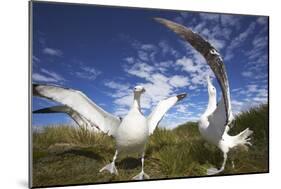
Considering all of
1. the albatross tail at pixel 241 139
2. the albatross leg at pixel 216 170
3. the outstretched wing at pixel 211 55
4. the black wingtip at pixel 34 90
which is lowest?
the albatross leg at pixel 216 170

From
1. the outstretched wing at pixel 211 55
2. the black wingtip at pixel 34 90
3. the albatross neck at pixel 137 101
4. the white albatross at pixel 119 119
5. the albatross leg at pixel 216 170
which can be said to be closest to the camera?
the black wingtip at pixel 34 90

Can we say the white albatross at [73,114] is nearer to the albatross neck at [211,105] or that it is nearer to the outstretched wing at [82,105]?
the outstretched wing at [82,105]

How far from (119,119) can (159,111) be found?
0.36 m

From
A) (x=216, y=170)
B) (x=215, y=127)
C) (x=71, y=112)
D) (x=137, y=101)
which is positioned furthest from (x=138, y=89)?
(x=216, y=170)

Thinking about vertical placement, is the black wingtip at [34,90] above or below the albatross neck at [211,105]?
above

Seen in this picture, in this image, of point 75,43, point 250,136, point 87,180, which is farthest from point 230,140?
point 75,43

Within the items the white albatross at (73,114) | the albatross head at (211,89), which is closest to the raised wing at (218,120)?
the albatross head at (211,89)

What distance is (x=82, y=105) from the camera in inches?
151

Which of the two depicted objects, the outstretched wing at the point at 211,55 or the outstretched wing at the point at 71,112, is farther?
the outstretched wing at the point at 211,55

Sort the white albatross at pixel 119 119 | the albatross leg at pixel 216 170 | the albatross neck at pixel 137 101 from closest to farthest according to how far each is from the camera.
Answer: the white albatross at pixel 119 119, the albatross neck at pixel 137 101, the albatross leg at pixel 216 170

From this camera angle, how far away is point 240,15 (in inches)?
171

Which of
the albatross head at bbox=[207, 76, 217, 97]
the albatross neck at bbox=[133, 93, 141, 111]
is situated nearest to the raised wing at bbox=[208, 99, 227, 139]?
the albatross head at bbox=[207, 76, 217, 97]

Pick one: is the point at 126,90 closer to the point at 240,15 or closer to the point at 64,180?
the point at 64,180

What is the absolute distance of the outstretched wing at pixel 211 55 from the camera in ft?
13.5
